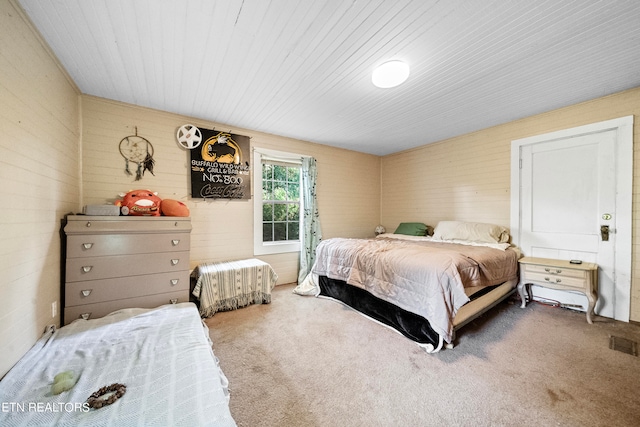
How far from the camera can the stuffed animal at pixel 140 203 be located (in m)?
2.38

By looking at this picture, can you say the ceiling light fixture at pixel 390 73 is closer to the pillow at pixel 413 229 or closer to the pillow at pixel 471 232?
the pillow at pixel 471 232

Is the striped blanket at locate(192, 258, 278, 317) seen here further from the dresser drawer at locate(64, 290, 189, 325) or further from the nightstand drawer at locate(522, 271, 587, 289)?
the nightstand drawer at locate(522, 271, 587, 289)

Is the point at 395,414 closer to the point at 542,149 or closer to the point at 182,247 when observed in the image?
the point at 182,247

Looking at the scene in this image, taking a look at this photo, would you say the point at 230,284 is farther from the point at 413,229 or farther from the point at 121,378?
the point at 413,229

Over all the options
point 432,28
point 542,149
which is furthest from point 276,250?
point 542,149

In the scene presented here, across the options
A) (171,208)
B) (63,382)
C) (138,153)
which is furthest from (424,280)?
(138,153)

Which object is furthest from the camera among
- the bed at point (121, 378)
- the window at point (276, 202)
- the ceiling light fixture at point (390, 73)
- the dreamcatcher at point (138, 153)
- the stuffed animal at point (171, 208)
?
the window at point (276, 202)

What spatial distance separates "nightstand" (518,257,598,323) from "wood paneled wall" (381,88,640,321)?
0.43 m

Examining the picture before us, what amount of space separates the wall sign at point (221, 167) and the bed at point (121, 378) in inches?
73.3

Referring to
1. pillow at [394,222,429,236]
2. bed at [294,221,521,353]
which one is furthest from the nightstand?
pillow at [394,222,429,236]

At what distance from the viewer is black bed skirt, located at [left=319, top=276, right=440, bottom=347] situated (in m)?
2.05

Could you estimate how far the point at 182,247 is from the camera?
2.42 metres

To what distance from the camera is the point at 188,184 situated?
304 centimetres

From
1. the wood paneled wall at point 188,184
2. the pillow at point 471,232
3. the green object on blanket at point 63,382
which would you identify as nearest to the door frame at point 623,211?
the pillow at point 471,232
